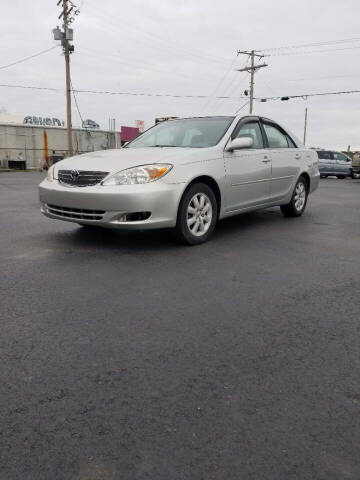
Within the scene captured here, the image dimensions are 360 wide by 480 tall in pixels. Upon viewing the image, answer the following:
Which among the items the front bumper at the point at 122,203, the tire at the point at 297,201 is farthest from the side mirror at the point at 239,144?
the tire at the point at 297,201

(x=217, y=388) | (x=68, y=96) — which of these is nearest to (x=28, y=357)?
(x=217, y=388)

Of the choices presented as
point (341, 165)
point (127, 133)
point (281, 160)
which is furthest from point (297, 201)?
point (127, 133)

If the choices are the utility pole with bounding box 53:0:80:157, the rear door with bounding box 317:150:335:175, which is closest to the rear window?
the rear door with bounding box 317:150:335:175

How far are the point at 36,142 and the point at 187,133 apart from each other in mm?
34587

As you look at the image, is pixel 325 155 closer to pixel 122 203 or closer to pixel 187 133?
pixel 187 133

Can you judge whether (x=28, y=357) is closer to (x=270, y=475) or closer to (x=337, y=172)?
(x=270, y=475)

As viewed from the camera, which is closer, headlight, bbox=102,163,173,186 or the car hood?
headlight, bbox=102,163,173,186

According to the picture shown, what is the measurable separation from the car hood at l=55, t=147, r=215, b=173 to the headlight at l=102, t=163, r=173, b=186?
6 cm

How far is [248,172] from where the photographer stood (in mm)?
5941

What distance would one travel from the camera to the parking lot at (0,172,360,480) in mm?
1632

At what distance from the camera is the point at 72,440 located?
1712mm

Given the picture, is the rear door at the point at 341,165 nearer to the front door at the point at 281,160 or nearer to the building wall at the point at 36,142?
the front door at the point at 281,160

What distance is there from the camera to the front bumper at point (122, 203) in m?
4.63

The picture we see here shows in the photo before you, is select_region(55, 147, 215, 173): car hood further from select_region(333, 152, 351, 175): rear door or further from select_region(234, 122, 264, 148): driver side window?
select_region(333, 152, 351, 175): rear door
